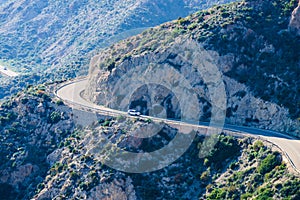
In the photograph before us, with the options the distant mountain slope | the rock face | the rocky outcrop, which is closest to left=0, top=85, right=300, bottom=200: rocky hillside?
the rocky outcrop

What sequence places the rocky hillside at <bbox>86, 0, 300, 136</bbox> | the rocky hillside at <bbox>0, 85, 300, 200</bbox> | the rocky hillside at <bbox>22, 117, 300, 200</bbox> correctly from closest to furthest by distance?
1. the rocky hillside at <bbox>22, 117, 300, 200</bbox>
2. the rocky hillside at <bbox>0, 85, 300, 200</bbox>
3. the rocky hillside at <bbox>86, 0, 300, 136</bbox>

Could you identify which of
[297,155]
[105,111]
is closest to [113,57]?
[105,111]

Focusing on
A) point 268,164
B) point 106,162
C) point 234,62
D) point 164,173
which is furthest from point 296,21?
point 106,162

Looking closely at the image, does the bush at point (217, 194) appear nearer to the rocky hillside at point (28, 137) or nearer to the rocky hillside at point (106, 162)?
the rocky hillside at point (106, 162)

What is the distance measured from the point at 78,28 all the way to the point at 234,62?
106738 millimetres

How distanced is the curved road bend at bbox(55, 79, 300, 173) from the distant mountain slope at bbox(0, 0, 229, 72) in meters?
62.5

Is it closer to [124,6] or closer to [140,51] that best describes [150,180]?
[140,51]

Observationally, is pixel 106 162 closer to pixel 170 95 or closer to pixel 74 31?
pixel 170 95

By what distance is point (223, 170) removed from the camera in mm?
72188

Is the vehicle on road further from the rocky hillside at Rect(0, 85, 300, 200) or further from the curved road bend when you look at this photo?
the rocky hillside at Rect(0, 85, 300, 200)

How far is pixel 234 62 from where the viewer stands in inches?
3319

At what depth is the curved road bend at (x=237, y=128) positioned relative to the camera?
6838 centimetres

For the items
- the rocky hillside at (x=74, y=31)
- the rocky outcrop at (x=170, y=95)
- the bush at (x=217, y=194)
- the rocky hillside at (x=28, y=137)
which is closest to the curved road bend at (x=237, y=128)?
the rocky outcrop at (x=170, y=95)

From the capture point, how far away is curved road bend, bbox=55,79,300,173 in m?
68.4
